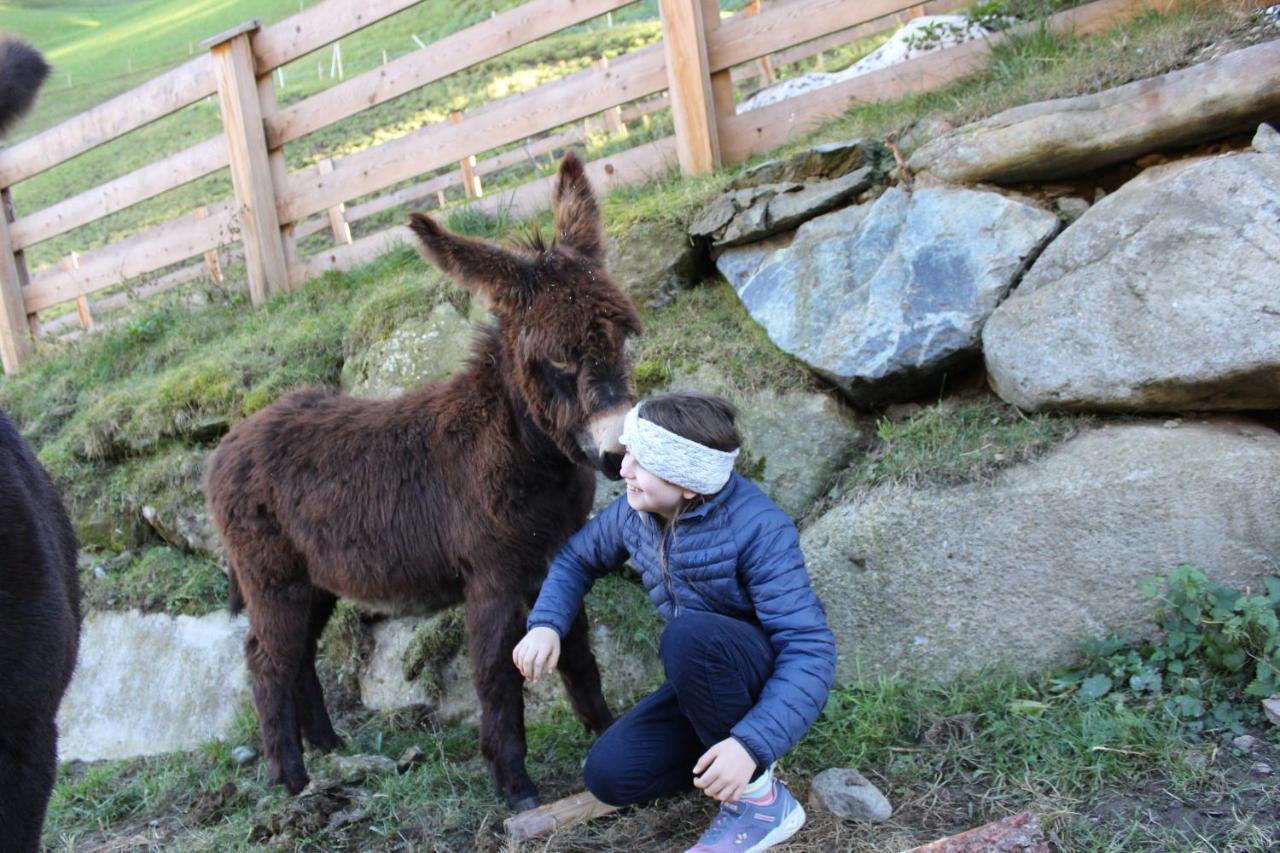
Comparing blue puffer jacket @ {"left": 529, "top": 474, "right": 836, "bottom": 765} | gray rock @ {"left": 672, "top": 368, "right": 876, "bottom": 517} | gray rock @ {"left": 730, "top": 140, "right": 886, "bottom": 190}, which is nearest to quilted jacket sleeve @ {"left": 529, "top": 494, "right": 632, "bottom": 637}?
blue puffer jacket @ {"left": 529, "top": 474, "right": 836, "bottom": 765}

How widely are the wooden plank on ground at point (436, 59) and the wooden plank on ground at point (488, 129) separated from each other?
0.36 metres

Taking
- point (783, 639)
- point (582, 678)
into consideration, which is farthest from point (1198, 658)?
point (582, 678)

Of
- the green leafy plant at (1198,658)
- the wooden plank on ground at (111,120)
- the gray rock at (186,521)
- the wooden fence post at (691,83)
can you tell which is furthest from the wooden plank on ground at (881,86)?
the wooden plank on ground at (111,120)

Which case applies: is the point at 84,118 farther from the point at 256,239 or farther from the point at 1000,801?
the point at 1000,801

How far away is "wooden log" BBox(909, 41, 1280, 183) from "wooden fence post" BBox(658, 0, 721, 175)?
1853 mm

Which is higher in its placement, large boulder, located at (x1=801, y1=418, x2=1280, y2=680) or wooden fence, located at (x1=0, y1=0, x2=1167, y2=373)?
wooden fence, located at (x1=0, y1=0, x2=1167, y2=373)

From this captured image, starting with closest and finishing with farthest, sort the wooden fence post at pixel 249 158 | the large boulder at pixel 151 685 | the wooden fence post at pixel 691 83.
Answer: the large boulder at pixel 151 685
the wooden fence post at pixel 691 83
the wooden fence post at pixel 249 158

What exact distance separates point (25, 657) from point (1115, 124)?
15.3 feet

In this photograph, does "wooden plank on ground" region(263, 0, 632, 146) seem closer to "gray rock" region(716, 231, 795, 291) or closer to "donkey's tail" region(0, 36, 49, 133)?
"gray rock" region(716, 231, 795, 291)

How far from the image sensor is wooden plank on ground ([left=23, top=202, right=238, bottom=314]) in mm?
8789

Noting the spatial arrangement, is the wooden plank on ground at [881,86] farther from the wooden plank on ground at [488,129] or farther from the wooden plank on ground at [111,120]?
the wooden plank on ground at [111,120]

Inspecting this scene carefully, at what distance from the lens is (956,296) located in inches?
182

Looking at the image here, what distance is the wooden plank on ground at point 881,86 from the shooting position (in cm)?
561

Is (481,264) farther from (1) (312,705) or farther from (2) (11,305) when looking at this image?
(2) (11,305)
